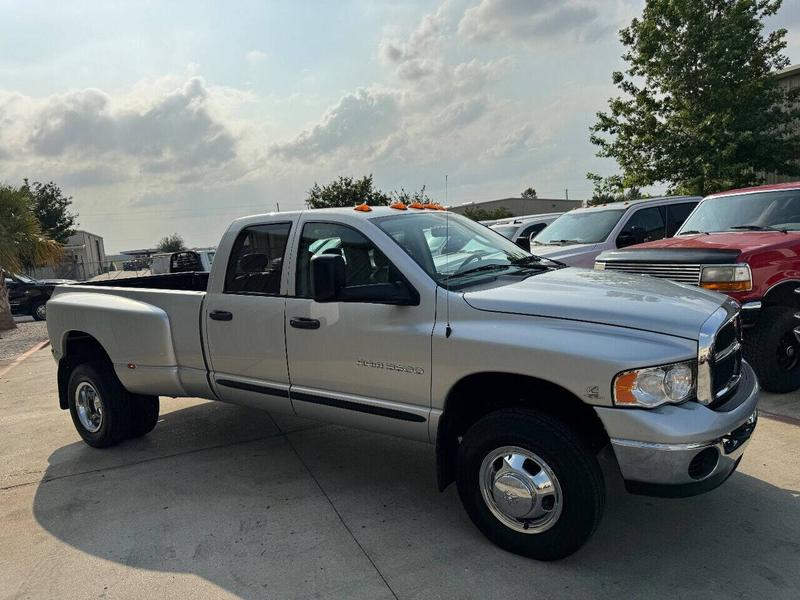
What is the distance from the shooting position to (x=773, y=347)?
5395 millimetres

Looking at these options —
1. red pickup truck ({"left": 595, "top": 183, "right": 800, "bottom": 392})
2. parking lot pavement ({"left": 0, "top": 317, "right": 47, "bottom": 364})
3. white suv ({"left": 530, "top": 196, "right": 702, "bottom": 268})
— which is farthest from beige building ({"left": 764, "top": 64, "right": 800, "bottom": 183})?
parking lot pavement ({"left": 0, "top": 317, "right": 47, "bottom": 364})

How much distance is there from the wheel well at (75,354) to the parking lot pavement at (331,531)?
2.09 ft

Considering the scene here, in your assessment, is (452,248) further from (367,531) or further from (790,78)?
(790,78)

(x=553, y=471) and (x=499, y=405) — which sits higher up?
(x=499, y=405)

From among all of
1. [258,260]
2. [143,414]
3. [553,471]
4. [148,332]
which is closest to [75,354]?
[143,414]

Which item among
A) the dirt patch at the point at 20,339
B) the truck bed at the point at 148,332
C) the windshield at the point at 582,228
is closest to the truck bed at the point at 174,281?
the truck bed at the point at 148,332

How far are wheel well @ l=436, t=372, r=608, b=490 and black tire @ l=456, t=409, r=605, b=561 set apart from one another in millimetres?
139

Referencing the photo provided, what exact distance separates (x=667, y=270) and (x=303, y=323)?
3.77 meters

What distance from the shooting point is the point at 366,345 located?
3.60 m

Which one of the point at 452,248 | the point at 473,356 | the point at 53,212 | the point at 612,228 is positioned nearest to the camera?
the point at 473,356

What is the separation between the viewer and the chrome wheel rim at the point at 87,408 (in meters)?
5.23

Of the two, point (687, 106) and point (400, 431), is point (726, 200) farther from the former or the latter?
point (687, 106)

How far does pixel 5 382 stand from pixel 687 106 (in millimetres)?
16939

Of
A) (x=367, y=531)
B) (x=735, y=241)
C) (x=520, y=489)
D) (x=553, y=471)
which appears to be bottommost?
(x=367, y=531)
